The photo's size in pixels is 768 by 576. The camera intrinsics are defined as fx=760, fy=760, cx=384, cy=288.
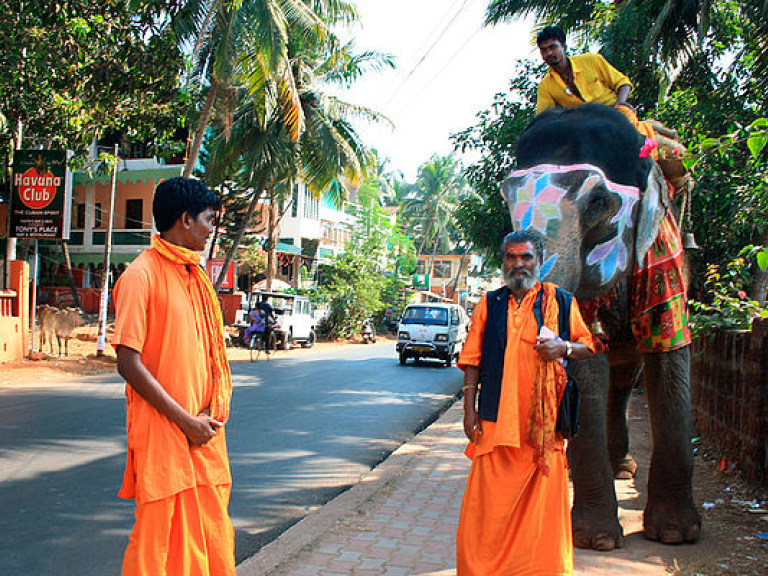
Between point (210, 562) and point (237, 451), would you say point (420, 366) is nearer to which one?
point (237, 451)

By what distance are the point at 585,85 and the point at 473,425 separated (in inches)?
108

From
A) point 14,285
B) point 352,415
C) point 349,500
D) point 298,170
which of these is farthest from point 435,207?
point 349,500

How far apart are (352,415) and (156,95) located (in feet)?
20.1

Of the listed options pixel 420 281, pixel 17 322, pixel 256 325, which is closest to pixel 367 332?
pixel 256 325

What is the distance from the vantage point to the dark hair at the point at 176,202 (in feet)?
9.29

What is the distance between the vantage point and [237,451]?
7.65 m

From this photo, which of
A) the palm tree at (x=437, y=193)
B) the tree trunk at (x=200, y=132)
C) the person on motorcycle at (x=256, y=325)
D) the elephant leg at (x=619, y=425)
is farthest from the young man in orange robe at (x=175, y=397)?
the palm tree at (x=437, y=193)

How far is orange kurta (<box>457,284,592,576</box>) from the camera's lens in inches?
130

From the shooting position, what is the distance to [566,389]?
352cm

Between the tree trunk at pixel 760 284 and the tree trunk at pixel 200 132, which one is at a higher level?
the tree trunk at pixel 200 132

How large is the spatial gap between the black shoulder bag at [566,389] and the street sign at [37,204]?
1367 cm

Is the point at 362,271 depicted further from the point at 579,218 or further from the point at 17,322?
the point at 579,218

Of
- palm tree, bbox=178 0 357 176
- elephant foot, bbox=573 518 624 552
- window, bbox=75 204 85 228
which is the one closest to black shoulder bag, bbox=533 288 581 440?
elephant foot, bbox=573 518 624 552

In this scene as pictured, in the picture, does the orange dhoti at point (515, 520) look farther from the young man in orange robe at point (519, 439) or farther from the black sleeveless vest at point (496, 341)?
the black sleeveless vest at point (496, 341)
